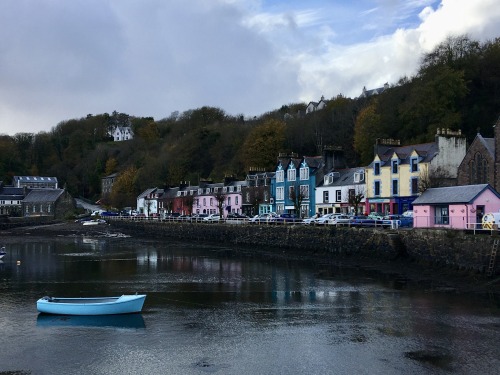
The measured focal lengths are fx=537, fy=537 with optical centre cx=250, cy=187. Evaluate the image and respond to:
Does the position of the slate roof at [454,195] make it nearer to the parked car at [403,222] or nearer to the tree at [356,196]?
the parked car at [403,222]

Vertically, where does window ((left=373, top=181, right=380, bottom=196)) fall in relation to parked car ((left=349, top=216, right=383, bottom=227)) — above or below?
above

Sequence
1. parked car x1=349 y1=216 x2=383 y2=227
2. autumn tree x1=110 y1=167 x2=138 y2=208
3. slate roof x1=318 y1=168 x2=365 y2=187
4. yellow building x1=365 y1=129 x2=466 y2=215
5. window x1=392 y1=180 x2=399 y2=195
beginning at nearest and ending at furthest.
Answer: parked car x1=349 y1=216 x2=383 y2=227
yellow building x1=365 y1=129 x2=466 y2=215
window x1=392 y1=180 x2=399 y2=195
slate roof x1=318 y1=168 x2=365 y2=187
autumn tree x1=110 y1=167 x2=138 y2=208

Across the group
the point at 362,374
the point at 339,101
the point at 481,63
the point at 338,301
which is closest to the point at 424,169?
the point at 481,63

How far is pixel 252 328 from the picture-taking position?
18.6 m

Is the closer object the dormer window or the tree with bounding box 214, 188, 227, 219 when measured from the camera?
the dormer window

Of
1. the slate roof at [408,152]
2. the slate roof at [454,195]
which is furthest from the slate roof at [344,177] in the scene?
the slate roof at [454,195]

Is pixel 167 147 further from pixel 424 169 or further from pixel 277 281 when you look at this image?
pixel 277 281

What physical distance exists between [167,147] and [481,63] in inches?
2869

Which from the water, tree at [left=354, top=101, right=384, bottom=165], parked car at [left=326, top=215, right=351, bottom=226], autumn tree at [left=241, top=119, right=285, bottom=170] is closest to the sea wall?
parked car at [left=326, top=215, right=351, bottom=226]

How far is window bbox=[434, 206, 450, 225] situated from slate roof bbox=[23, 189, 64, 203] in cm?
8096

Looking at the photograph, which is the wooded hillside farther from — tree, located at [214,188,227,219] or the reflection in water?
the reflection in water

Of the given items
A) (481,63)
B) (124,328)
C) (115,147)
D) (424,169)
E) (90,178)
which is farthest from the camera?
(115,147)

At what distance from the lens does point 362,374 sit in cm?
1411

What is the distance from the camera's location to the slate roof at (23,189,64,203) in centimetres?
10006
